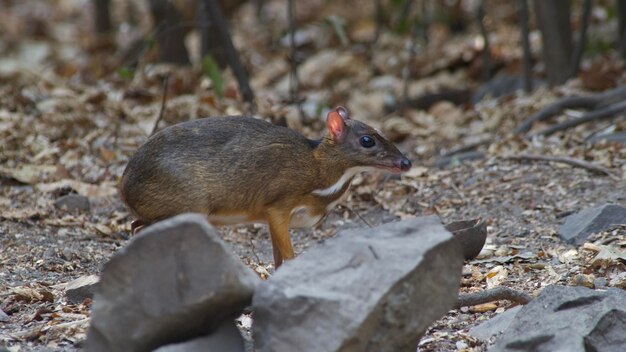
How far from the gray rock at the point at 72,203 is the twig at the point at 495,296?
3382mm

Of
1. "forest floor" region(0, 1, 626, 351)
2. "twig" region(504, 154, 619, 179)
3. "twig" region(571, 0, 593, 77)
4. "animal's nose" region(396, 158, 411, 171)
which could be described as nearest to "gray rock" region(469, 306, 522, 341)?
"forest floor" region(0, 1, 626, 351)

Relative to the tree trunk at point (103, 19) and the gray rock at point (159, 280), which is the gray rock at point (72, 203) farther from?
the tree trunk at point (103, 19)

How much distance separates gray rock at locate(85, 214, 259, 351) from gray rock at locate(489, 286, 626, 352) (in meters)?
1.30

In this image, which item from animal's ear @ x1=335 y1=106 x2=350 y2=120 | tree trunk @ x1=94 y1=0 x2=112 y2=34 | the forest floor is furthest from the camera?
tree trunk @ x1=94 y1=0 x2=112 y2=34

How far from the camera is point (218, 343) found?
4145 mm

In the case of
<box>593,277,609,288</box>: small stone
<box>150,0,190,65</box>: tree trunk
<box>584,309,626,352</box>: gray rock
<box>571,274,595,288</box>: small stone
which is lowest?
<box>150,0,190,65</box>: tree trunk

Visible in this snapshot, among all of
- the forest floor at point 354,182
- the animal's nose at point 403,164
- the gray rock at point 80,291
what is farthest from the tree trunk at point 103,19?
the gray rock at point 80,291

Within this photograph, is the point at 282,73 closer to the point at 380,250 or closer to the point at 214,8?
the point at 214,8

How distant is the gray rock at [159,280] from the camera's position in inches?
153

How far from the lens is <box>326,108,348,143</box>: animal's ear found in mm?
5773

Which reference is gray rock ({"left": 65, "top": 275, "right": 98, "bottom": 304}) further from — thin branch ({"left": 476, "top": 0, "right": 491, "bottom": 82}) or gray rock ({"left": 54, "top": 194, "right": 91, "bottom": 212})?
thin branch ({"left": 476, "top": 0, "right": 491, "bottom": 82})

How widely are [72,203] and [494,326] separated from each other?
3.71m

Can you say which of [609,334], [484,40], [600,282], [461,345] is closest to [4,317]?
[461,345]

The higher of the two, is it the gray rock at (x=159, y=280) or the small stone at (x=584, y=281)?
the gray rock at (x=159, y=280)
